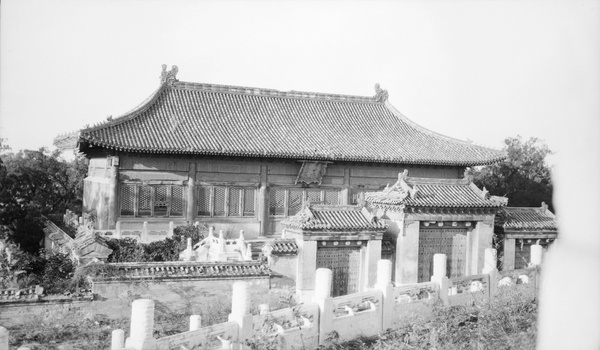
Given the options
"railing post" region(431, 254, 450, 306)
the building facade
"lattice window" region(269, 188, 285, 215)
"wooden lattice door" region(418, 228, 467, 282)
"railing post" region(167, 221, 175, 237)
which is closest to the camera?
"railing post" region(431, 254, 450, 306)

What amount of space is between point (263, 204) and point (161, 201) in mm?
4114

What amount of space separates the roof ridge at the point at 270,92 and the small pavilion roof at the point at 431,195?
11086 mm

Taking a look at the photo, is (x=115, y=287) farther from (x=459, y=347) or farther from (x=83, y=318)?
(x=459, y=347)

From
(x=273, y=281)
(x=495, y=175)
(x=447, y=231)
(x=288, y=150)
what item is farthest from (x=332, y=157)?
(x=495, y=175)

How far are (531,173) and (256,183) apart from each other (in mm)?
18955

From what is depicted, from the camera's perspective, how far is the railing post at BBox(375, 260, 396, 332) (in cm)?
1334

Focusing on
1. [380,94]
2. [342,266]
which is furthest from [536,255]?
[380,94]

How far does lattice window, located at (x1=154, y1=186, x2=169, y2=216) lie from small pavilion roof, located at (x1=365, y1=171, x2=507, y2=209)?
8.45m

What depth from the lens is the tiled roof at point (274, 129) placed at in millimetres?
22625

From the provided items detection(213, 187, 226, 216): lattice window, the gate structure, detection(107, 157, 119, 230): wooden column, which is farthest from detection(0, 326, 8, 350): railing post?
detection(213, 187, 226, 216): lattice window

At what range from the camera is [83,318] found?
1450 cm

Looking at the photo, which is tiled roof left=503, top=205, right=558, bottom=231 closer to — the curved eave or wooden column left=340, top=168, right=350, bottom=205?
the curved eave

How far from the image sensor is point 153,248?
64.0 feet

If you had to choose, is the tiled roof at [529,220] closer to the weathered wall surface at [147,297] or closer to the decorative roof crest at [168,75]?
the weathered wall surface at [147,297]
